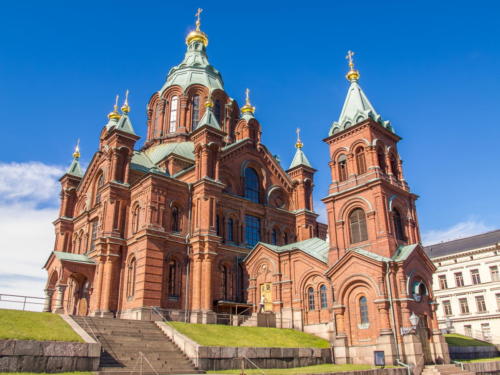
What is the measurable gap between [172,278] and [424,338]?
16.7 metres

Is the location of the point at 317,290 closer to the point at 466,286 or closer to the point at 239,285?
the point at 239,285

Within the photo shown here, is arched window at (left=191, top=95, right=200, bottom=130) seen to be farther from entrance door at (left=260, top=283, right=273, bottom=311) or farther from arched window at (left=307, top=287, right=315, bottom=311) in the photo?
arched window at (left=307, top=287, right=315, bottom=311)

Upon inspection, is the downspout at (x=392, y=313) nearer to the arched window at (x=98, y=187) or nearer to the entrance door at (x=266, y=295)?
the entrance door at (x=266, y=295)

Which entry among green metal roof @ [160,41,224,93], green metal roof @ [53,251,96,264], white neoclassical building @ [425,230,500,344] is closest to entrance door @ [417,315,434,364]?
white neoclassical building @ [425,230,500,344]

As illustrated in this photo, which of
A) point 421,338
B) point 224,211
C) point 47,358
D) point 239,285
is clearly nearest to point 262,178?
point 224,211

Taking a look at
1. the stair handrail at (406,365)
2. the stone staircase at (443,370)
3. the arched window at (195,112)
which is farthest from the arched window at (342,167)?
the arched window at (195,112)

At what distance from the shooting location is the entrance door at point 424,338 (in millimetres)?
25922

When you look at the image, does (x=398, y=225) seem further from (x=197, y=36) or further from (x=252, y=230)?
(x=197, y=36)

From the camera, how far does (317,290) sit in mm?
29781

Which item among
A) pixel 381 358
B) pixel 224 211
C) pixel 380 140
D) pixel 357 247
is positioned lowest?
pixel 381 358

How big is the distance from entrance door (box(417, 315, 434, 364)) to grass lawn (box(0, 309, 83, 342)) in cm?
1881

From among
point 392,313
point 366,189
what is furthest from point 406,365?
point 366,189

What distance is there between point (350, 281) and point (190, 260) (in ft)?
37.8

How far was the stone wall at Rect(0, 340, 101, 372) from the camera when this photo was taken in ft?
52.3
